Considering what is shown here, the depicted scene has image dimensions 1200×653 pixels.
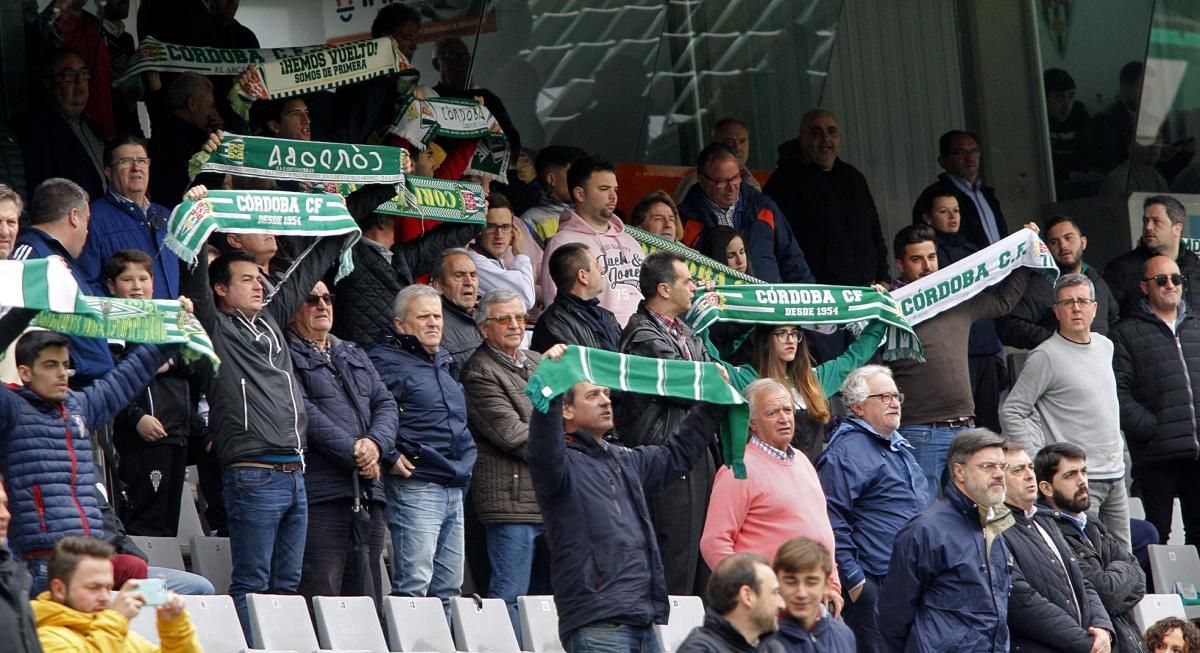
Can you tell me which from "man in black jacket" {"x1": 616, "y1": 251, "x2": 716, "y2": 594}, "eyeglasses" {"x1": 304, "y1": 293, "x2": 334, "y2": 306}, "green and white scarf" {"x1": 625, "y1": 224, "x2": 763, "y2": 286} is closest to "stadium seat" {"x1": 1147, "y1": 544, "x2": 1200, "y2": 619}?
"green and white scarf" {"x1": 625, "y1": 224, "x2": 763, "y2": 286}

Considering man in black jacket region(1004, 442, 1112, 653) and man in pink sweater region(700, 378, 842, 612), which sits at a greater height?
man in pink sweater region(700, 378, 842, 612)

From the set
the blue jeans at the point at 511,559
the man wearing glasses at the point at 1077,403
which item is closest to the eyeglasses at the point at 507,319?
the blue jeans at the point at 511,559

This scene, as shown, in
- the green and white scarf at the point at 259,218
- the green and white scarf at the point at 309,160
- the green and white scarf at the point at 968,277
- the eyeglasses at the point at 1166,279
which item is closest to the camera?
the green and white scarf at the point at 259,218

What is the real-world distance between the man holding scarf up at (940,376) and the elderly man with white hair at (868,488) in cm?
123

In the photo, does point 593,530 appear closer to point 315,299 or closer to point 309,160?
point 315,299

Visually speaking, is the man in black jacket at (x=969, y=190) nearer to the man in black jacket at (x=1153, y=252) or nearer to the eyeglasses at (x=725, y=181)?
the man in black jacket at (x=1153, y=252)

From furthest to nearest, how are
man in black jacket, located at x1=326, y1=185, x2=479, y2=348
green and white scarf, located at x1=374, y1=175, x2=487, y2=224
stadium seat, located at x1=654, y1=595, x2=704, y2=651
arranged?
green and white scarf, located at x1=374, y1=175, x2=487, y2=224 → man in black jacket, located at x1=326, y1=185, x2=479, y2=348 → stadium seat, located at x1=654, y1=595, x2=704, y2=651

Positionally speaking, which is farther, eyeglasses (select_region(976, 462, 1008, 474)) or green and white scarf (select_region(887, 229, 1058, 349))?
green and white scarf (select_region(887, 229, 1058, 349))

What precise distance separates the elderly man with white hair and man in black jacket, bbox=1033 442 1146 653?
736mm

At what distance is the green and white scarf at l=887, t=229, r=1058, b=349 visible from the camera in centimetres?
1057

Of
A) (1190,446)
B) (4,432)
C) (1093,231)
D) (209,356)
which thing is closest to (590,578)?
(209,356)

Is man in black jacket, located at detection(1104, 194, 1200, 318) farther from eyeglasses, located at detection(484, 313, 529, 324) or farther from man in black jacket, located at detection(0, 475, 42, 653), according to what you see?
man in black jacket, located at detection(0, 475, 42, 653)

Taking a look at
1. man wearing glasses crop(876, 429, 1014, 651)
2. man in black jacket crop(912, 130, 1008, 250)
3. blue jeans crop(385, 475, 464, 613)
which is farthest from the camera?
man in black jacket crop(912, 130, 1008, 250)

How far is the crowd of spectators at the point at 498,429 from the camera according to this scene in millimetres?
7160
